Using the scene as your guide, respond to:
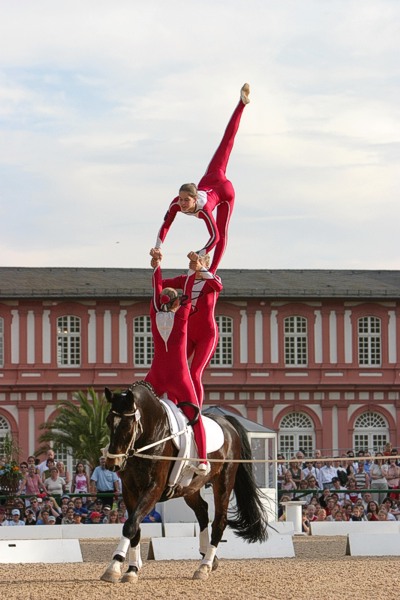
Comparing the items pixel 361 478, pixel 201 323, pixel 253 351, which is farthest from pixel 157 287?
pixel 253 351

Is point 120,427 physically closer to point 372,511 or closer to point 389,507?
point 372,511

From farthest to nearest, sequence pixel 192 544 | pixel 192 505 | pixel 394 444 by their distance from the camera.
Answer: pixel 394 444, pixel 192 544, pixel 192 505

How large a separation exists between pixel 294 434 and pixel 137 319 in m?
6.98

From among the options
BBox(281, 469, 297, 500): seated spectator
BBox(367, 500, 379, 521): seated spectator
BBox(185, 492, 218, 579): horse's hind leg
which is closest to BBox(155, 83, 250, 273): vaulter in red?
BBox(185, 492, 218, 579): horse's hind leg

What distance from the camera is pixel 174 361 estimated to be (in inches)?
530

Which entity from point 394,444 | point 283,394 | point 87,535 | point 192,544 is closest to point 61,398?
point 283,394

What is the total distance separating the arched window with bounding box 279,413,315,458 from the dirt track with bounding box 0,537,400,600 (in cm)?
3326

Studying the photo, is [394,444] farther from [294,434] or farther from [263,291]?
[263,291]

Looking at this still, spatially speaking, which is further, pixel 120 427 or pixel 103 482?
pixel 103 482

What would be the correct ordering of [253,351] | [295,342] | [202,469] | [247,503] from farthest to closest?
1. [295,342]
2. [253,351]
3. [247,503]
4. [202,469]

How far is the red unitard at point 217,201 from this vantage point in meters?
14.2

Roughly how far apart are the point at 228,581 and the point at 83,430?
30.4 meters

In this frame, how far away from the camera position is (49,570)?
14.9 m

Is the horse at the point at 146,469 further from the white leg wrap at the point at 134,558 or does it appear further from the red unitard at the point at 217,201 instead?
the red unitard at the point at 217,201
